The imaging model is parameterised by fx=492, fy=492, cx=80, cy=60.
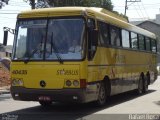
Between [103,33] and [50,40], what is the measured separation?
2.44 meters

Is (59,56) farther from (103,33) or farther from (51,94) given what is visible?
(103,33)

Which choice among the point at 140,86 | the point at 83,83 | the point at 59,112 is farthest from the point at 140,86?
the point at 83,83

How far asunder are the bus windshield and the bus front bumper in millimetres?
985

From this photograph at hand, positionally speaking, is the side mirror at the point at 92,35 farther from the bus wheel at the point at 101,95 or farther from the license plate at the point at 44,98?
the license plate at the point at 44,98

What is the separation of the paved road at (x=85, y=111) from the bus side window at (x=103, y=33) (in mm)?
2233

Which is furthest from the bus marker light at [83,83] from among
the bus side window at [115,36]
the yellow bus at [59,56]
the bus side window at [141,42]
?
the bus side window at [141,42]

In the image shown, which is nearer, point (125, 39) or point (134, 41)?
point (125, 39)

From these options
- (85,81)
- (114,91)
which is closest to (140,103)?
(114,91)

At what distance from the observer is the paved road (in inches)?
555

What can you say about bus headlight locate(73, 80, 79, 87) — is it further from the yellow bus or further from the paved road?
the paved road

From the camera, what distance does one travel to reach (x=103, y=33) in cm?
1684

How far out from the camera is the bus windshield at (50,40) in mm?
14828

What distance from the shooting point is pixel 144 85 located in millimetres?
24219

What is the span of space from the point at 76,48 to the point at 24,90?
6.79 ft
